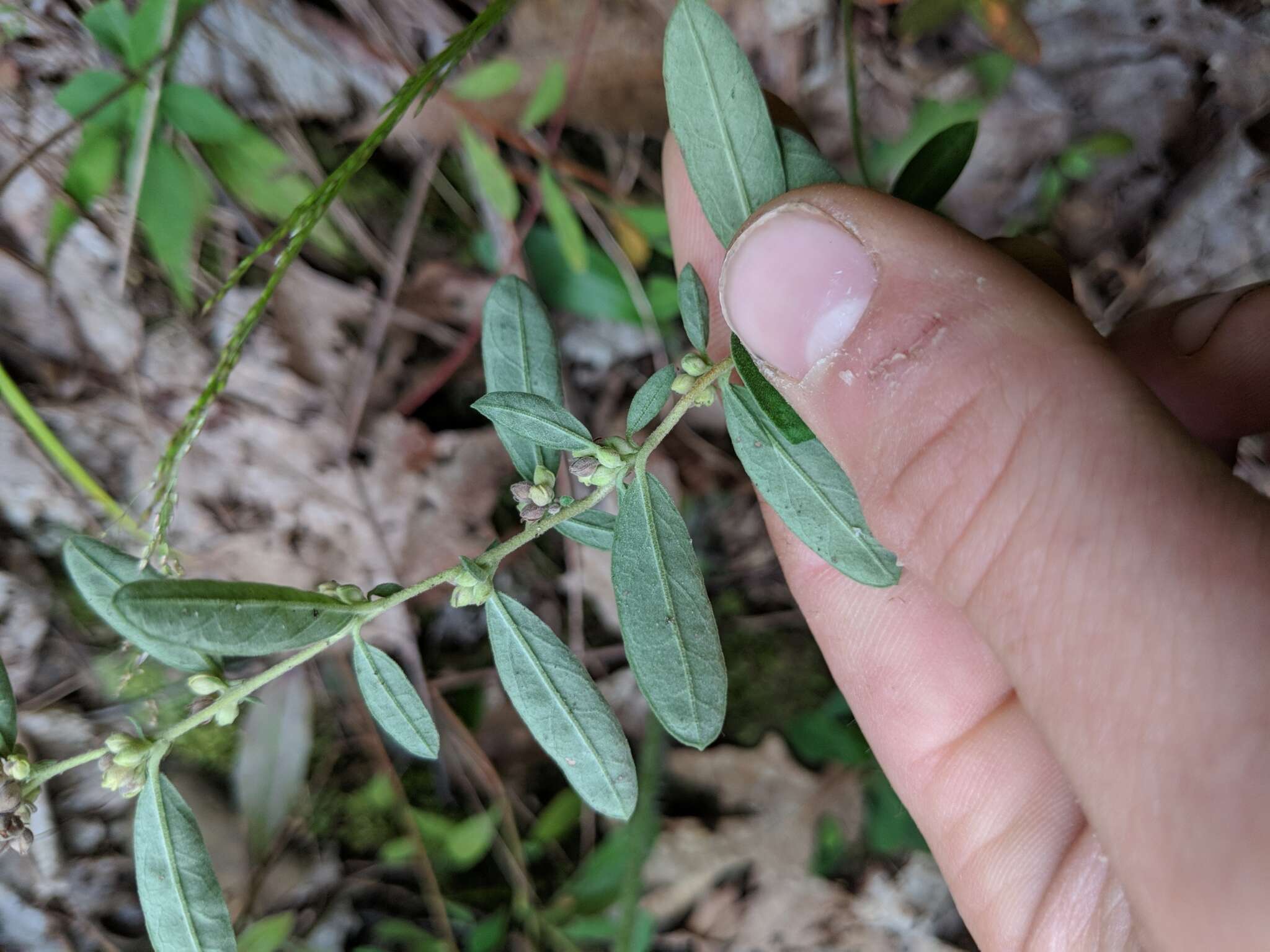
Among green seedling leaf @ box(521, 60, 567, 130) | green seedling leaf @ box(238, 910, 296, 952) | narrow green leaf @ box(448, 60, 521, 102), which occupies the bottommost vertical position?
green seedling leaf @ box(238, 910, 296, 952)

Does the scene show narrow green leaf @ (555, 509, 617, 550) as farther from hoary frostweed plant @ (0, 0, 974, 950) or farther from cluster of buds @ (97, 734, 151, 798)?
cluster of buds @ (97, 734, 151, 798)

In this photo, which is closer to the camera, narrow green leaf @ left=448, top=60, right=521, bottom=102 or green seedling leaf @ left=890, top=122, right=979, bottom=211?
green seedling leaf @ left=890, top=122, right=979, bottom=211

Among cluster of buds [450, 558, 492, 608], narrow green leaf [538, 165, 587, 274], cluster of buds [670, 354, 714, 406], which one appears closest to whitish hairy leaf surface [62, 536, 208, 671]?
cluster of buds [450, 558, 492, 608]

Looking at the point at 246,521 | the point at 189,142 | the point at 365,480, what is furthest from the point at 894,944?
the point at 189,142

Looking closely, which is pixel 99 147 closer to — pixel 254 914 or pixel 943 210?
pixel 254 914

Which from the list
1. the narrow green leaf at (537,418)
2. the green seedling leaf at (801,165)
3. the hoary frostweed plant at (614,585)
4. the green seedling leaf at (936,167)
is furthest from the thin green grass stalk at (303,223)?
the green seedling leaf at (936,167)

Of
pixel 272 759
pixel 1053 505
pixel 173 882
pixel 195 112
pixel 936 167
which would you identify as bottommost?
pixel 272 759

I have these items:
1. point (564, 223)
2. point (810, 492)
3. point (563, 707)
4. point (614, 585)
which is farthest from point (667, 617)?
point (564, 223)

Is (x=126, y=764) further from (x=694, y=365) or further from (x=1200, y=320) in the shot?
(x=1200, y=320)
